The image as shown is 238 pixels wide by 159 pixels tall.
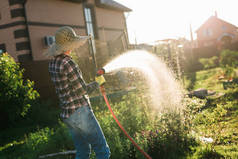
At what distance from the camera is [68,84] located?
8.50 ft

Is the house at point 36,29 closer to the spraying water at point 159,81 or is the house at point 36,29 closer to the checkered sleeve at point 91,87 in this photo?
the spraying water at point 159,81

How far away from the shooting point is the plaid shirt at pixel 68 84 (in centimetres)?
256

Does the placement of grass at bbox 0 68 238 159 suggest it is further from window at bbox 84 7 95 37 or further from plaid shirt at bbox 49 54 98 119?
window at bbox 84 7 95 37

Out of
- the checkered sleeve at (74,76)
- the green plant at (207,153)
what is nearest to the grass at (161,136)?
the green plant at (207,153)

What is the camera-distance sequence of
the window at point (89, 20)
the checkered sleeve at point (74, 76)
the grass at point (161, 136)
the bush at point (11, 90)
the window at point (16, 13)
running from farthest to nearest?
the window at point (89, 20) < the window at point (16, 13) < the bush at point (11, 90) < the grass at point (161, 136) < the checkered sleeve at point (74, 76)

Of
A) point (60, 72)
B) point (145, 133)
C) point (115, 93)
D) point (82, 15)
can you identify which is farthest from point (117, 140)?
point (82, 15)

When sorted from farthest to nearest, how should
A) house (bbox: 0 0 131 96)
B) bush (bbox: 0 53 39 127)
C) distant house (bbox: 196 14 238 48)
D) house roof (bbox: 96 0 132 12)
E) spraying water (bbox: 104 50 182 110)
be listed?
1. distant house (bbox: 196 14 238 48)
2. house roof (bbox: 96 0 132 12)
3. house (bbox: 0 0 131 96)
4. bush (bbox: 0 53 39 127)
5. spraying water (bbox: 104 50 182 110)

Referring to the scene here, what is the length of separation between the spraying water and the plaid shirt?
2.17 feet

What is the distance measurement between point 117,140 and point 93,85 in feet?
4.35

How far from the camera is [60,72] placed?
8.37ft

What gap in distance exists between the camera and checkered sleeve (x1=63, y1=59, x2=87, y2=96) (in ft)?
8.38

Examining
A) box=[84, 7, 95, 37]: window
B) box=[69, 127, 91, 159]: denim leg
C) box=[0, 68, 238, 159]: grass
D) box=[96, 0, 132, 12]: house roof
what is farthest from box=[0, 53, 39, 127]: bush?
box=[96, 0, 132, 12]: house roof

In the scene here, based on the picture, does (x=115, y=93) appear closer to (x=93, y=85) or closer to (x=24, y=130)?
(x=24, y=130)

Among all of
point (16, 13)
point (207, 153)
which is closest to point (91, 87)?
point (207, 153)
